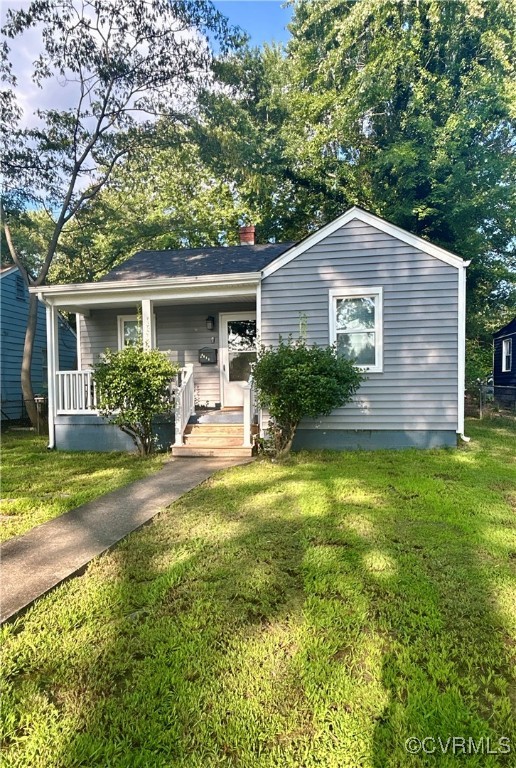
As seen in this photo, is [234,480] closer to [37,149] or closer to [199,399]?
[199,399]

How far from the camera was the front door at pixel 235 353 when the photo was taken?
8.78m

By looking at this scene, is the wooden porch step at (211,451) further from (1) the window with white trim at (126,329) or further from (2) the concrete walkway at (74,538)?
(1) the window with white trim at (126,329)

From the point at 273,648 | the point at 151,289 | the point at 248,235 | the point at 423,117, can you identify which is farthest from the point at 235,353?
the point at 423,117

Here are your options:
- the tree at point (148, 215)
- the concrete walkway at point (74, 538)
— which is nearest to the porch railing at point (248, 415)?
the concrete walkway at point (74, 538)

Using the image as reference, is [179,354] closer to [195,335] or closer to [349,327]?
[195,335]

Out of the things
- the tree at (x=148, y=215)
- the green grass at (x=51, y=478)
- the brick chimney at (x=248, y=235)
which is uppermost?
the tree at (x=148, y=215)

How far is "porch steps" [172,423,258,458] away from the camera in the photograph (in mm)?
6652

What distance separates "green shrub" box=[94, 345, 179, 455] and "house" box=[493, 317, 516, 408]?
46.0ft

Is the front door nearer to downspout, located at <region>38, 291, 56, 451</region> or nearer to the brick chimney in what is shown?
downspout, located at <region>38, 291, 56, 451</region>

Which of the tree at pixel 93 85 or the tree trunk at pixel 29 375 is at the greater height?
the tree at pixel 93 85

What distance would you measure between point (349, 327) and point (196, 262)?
14.3ft

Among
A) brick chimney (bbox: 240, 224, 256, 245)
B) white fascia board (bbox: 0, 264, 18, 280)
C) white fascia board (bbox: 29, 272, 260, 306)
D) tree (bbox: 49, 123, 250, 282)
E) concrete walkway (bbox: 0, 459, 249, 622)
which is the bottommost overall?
concrete walkway (bbox: 0, 459, 249, 622)

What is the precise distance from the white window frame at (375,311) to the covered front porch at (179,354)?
147 cm

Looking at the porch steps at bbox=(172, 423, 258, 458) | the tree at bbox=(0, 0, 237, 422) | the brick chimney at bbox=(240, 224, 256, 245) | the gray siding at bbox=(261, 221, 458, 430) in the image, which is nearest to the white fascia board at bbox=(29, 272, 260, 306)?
the gray siding at bbox=(261, 221, 458, 430)
